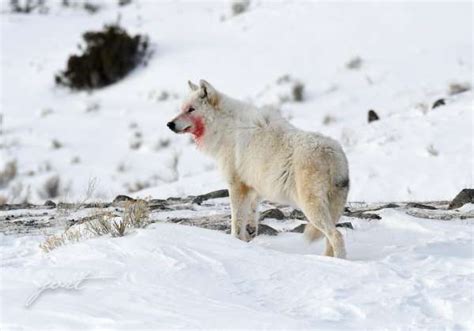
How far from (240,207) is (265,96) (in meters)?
13.1

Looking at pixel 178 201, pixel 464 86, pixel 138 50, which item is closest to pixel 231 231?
pixel 178 201

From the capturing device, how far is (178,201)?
1023 cm

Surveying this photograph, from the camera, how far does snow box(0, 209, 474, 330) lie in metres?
4.50

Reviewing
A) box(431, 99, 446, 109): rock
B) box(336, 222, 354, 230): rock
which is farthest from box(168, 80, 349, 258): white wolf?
box(431, 99, 446, 109): rock

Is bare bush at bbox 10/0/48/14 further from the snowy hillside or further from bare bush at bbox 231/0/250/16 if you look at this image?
bare bush at bbox 231/0/250/16

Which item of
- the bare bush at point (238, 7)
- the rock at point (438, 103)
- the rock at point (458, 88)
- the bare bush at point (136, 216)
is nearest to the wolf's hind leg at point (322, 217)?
Result: the bare bush at point (136, 216)

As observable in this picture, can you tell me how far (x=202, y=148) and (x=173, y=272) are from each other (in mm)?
2534

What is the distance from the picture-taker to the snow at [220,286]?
4.50 metres

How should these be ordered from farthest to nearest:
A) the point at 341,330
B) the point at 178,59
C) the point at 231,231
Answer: the point at 178,59, the point at 231,231, the point at 341,330

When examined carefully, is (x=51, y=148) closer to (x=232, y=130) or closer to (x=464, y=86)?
(x=464, y=86)

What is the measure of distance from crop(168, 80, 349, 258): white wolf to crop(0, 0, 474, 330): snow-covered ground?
437 millimetres

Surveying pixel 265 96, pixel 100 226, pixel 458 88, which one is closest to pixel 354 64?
pixel 265 96

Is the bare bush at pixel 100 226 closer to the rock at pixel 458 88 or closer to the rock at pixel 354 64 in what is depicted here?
the rock at pixel 458 88

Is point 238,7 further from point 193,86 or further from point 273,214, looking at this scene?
point 193,86
